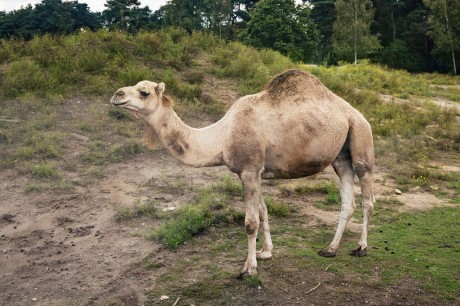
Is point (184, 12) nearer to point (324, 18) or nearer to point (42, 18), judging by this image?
point (42, 18)

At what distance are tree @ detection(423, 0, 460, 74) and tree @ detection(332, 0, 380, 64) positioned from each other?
4942mm

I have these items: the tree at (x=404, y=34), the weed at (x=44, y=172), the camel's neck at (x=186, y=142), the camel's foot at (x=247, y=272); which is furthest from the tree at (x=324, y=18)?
the camel's foot at (x=247, y=272)

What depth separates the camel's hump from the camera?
6348 mm

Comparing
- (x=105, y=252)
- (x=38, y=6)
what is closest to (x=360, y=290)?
(x=105, y=252)

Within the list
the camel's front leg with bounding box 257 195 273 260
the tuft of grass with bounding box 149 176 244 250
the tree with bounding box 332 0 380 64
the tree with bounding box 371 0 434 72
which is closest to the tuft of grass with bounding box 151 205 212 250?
the tuft of grass with bounding box 149 176 244 250

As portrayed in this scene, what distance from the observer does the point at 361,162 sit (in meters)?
6.55

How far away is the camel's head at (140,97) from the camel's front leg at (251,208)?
55.7 inches

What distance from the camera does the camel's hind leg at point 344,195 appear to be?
267 inches

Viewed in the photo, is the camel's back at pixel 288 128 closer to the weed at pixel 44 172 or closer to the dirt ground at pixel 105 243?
the dirt ground at pixel 105 243

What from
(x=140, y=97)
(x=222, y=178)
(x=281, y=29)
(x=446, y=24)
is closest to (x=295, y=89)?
(x=140, y=97)

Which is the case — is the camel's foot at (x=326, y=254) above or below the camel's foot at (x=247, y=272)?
below

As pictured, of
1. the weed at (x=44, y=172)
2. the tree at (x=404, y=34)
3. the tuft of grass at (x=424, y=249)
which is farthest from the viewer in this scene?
the tree at (x=404, y=34)

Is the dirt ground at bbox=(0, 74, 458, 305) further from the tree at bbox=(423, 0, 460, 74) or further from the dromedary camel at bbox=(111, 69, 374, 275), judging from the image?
the tree at bbox=(423, 0, 460, 74)

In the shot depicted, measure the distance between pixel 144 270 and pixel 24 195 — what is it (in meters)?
3.60
